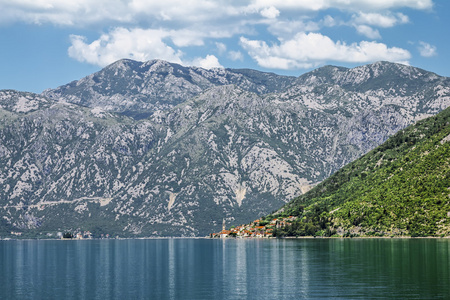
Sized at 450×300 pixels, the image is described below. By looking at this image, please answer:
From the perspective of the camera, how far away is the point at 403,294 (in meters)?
107

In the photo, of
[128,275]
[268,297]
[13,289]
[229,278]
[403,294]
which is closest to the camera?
[403,294]

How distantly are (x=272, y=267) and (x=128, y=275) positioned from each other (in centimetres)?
4096

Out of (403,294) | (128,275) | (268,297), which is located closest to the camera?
(403,294)

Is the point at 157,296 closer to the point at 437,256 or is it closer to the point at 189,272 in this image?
the point at 189,272

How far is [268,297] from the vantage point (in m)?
114

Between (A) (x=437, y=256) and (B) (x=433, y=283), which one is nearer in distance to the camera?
(B) (x=433, y=283)

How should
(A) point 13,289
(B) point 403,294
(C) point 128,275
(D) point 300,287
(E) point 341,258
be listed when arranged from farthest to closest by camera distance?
(E) point 341,258 → (C) point 128,275 → (A) point 13,289 → (D) point 300,287 → (B) point 403,294

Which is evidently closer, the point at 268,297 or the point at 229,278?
the point at 268,297

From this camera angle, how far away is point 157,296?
391ft

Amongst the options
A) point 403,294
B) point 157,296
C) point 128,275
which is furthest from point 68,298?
point 403,294

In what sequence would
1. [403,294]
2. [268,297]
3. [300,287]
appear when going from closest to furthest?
1. [403,294]
2. [268,297]
3. [300,287]

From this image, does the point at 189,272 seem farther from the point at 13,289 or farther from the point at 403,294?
the point at 403,294

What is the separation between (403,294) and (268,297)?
25395mm

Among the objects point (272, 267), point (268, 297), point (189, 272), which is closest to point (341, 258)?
point (272, 267)
